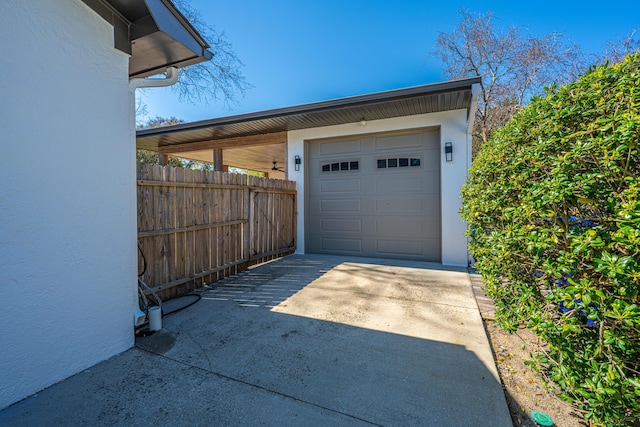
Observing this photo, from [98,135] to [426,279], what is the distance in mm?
4666

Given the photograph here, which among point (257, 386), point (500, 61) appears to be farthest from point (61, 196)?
point (500, 61)

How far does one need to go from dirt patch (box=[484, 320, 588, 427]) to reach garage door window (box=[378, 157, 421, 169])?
4.07 meters

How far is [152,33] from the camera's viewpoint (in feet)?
8.40

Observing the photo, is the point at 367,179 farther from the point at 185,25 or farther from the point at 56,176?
the point at 56,176

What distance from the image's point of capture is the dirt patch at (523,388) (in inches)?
68.1

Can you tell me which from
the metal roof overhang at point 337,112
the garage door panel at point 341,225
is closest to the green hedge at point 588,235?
the metal roof overhang at point 337,112

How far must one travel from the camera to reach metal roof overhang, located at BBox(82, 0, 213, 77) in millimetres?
2428

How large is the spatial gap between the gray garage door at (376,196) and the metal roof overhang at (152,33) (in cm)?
417

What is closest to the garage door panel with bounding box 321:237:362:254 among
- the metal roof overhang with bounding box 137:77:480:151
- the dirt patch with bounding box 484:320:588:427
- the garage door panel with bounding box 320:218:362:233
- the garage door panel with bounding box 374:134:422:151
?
the garage door panel with bounding box 320:218:362:233

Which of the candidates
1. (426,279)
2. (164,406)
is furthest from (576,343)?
(426,279)

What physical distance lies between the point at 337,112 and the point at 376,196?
205 centimetres

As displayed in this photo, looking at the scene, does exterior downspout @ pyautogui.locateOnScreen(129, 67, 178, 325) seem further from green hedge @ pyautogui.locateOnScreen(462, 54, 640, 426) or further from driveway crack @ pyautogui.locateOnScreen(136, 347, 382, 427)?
green hedge @ pyautogui.locateOnScreen(462, 54, 640, 426)

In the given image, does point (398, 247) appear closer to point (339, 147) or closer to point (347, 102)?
point (339, 147)

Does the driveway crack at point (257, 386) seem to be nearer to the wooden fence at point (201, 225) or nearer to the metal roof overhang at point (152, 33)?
the wooden fence at point (201, 225)
